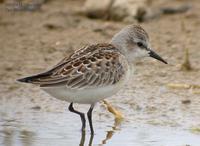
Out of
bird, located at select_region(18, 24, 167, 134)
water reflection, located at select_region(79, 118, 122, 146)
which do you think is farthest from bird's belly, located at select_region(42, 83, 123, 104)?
water reflection, located at select_region(79, 118, 122, 146)

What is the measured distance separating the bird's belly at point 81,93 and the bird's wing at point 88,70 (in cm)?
5

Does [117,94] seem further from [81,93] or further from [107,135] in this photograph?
[81,93]

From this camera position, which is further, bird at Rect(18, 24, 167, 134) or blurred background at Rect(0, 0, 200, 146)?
blurred background at Rect(0, 0, 200, 146)

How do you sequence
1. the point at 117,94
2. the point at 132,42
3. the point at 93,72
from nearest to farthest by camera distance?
the point at 93,72 < the point at 132,42 < the point at 117,94

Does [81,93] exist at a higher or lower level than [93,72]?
lower

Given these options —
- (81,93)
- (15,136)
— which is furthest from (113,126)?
(15,136)

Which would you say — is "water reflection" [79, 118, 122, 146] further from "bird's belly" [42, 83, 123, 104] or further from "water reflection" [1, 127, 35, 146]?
"water reflection" [1, 127, 35, 146]

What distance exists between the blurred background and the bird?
0.58 metres

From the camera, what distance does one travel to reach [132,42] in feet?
28.5

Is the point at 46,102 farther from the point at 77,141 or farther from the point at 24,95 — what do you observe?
the point at 77,141

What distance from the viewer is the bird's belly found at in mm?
7920

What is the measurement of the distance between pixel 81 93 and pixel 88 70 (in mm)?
293

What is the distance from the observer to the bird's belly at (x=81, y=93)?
7.92 m

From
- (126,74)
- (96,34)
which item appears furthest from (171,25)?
(126,74)
